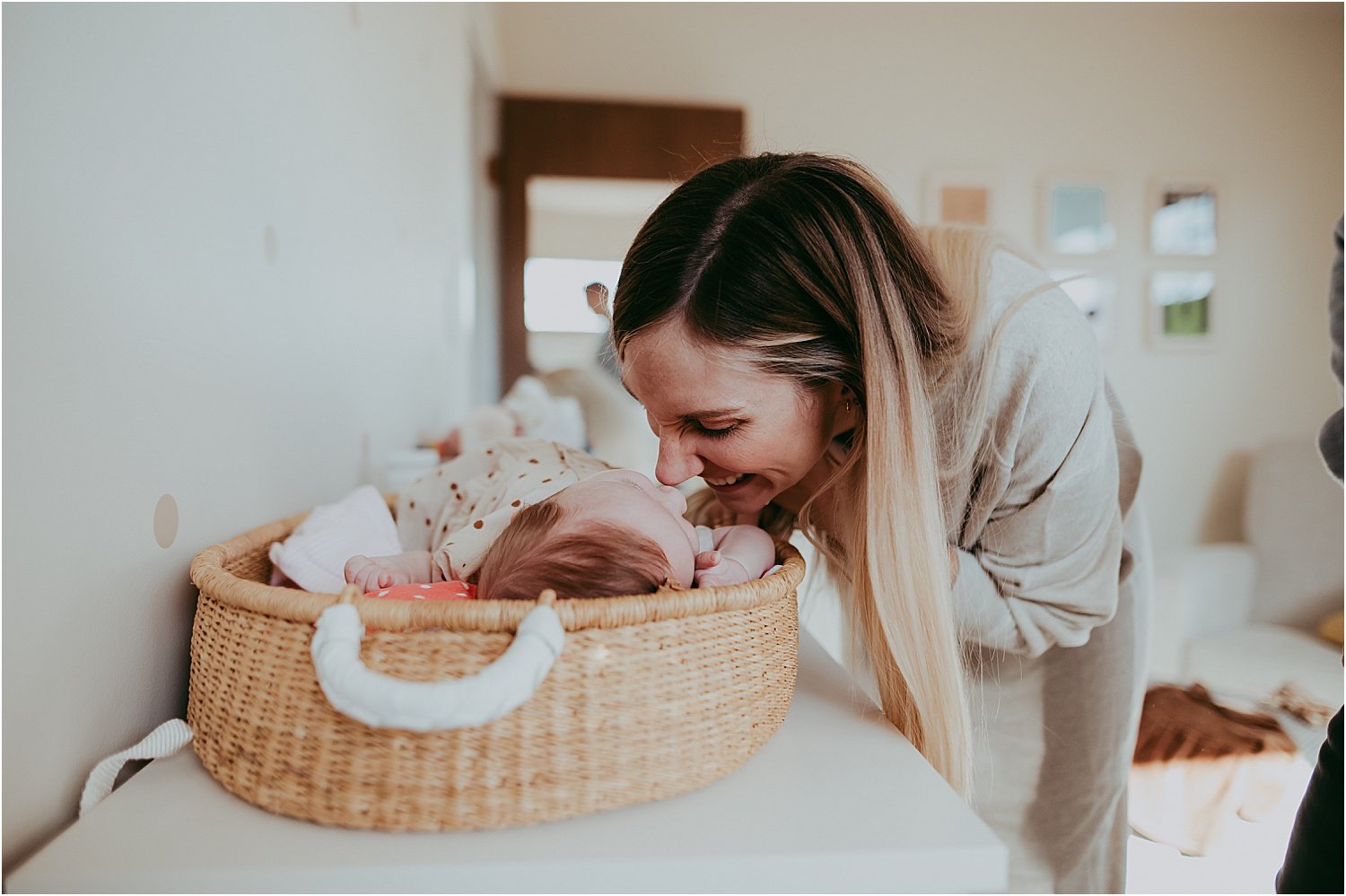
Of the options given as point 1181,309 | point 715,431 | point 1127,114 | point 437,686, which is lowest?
point 437,686

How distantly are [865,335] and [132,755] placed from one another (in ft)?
2.02

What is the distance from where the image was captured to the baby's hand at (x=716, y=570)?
0.71 m

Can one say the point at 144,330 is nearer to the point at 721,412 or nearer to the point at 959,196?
the point at 721,412

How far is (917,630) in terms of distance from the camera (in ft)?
2.23

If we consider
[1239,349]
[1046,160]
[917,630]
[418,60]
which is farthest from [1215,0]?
[917,630]

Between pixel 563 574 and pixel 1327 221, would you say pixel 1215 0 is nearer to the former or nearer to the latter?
pixel 1327 221

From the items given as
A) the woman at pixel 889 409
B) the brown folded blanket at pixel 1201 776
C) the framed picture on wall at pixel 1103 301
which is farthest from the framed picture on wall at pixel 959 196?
the woman at pixel 889 409

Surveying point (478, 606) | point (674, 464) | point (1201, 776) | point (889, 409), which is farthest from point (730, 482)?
point (1201, 776)

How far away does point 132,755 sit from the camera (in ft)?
1.80

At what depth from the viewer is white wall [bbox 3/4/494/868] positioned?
0.49m

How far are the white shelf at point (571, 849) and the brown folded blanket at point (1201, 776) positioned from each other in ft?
4.62

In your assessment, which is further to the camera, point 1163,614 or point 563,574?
point 1163,614

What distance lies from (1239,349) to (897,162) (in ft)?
5.28

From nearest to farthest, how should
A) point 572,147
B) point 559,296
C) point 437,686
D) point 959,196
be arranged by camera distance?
1. point 437,686
2. point 572,147
3. point 559,296
4. point 959,196
